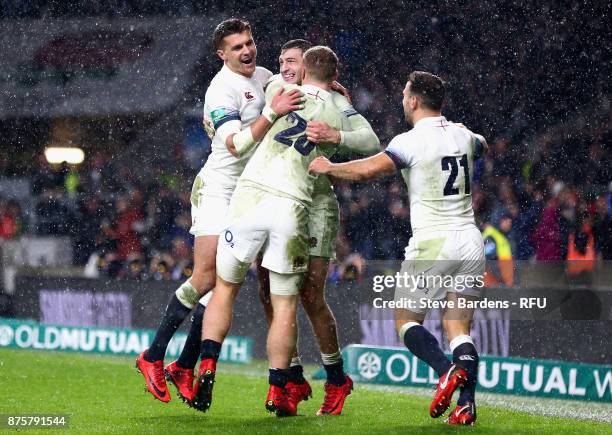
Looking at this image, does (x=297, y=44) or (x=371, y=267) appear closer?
(x=297, y=44)

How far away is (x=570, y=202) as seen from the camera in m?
11.8

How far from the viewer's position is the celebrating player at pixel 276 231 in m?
6.48

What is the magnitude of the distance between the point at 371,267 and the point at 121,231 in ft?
16.6

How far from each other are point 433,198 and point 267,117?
1.05 m

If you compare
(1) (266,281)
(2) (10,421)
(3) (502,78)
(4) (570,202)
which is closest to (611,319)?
(4) (570,202)

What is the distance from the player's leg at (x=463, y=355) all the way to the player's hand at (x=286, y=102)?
139 centimetres

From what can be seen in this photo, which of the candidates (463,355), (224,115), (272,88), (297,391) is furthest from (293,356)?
(272,88)

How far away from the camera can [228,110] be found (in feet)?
22.1

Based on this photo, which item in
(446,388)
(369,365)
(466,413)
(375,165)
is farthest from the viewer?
(369,365)

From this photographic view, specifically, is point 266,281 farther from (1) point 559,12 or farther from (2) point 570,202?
(1) point 559,12

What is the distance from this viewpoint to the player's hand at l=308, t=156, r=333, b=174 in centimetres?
636

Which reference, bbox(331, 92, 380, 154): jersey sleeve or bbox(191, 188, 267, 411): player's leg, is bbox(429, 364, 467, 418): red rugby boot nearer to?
bbox(191, 188, 267, 411): player's leg

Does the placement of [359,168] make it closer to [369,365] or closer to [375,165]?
[375,165]
